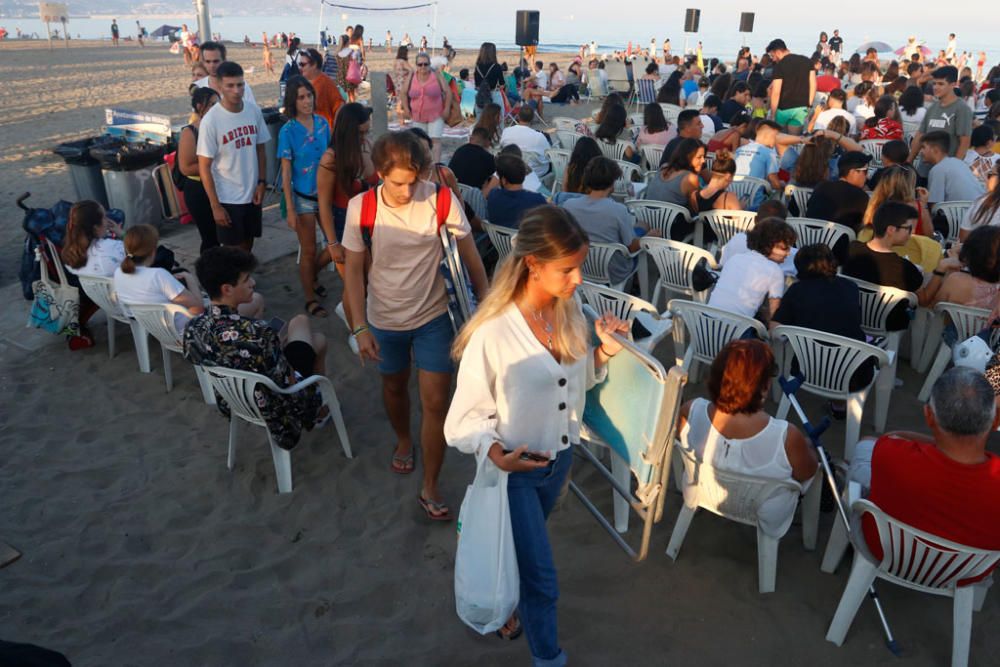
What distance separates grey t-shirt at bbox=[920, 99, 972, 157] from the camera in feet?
23.0

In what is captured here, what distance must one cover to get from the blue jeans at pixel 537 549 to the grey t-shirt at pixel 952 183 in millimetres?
5556

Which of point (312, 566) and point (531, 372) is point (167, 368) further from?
point (531, 372)

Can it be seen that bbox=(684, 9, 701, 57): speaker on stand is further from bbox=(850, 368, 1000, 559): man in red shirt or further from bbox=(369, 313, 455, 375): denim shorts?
bbox=(850, 368, 1000, 559): man in red shirt

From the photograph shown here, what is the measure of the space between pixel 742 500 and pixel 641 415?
3.16 ft

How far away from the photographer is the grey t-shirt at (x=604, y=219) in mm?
4840

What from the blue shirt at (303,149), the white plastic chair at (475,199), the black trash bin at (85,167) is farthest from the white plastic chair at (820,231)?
the black trash bin at (85,167)

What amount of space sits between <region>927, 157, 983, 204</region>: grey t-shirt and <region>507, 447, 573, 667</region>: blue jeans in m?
5.56

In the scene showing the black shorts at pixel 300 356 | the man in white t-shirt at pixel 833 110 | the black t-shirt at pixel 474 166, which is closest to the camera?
the black shorts at pixel 300 356

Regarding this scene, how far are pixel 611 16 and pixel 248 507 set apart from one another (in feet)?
501

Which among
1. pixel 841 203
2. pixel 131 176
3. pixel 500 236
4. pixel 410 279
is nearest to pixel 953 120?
pixel 841 203

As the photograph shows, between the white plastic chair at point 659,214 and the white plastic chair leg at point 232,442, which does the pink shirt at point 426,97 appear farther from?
the white plastic chair leg at point 232,442

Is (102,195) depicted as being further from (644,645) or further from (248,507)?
(644,645)

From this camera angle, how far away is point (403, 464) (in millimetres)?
3885

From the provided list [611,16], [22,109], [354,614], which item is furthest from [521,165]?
[611,16]
